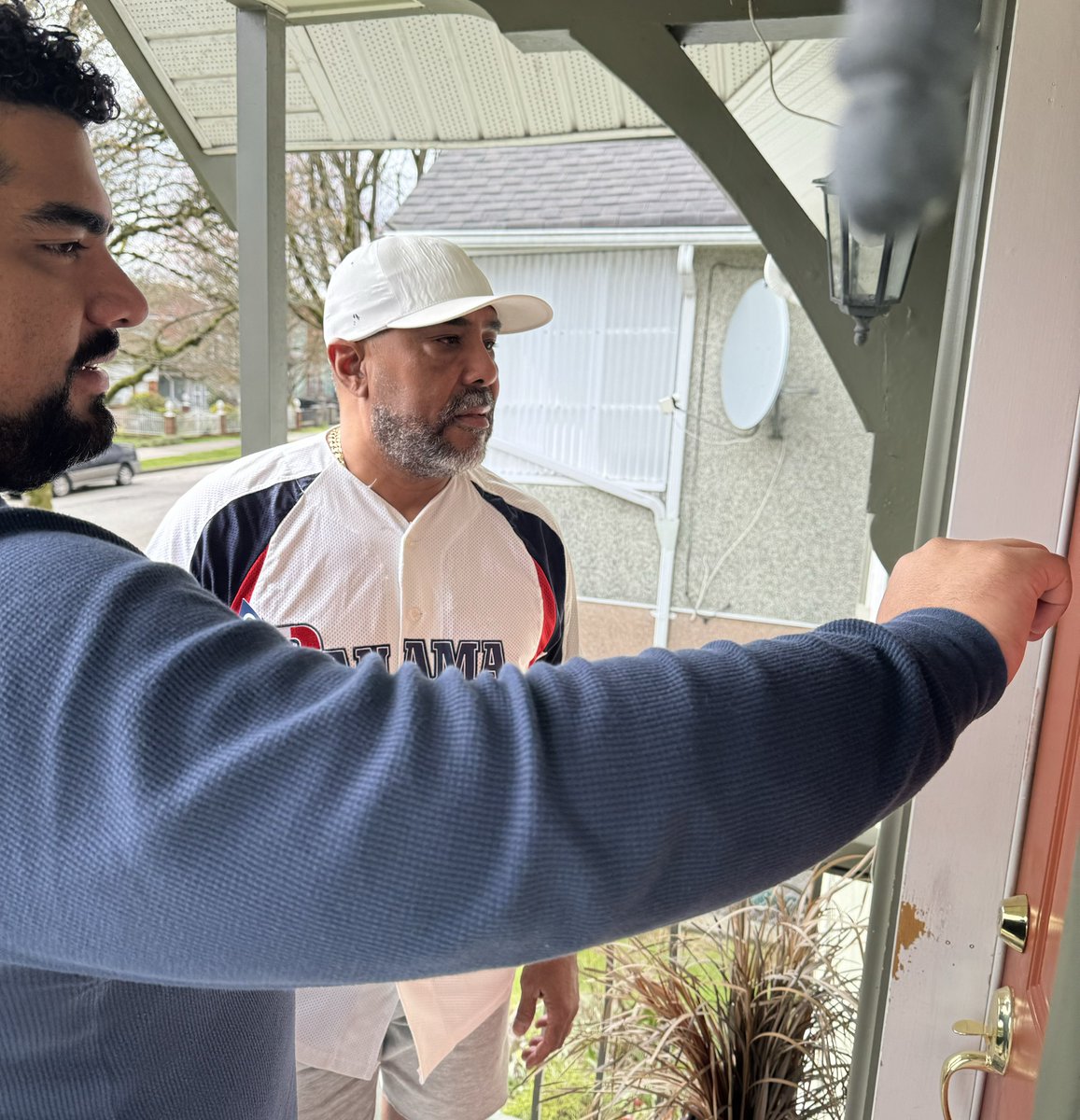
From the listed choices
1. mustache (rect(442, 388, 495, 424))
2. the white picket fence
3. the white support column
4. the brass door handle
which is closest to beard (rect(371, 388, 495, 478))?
mustache (rect(442, 388, 495, 424))

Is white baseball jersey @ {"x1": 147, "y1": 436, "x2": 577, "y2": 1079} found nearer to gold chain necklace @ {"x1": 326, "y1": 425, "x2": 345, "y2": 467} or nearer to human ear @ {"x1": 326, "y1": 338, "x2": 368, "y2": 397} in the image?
gold chain necklace @ {"x1": 326, "y1": 425, "x2": 345, "y2": 467}

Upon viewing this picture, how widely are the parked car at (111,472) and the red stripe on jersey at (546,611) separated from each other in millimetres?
4984

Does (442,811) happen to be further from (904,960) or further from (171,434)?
(171,434)

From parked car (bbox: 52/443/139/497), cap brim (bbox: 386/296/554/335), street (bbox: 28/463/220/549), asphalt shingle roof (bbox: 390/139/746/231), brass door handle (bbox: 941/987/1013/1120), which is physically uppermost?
asphalt shingle roof (bbox: 390/139/746/231)

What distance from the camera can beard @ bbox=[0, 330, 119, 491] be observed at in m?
0.75

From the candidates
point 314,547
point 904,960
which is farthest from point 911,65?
point 904,960

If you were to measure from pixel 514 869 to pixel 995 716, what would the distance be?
3.04 ft

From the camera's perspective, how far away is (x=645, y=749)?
0.57 meters

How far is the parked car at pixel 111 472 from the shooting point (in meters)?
6.23

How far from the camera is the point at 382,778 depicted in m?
0.55

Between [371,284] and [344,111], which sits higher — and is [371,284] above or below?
below

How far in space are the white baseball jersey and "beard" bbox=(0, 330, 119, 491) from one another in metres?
0.93

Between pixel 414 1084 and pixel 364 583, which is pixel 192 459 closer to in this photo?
pixel 364 583

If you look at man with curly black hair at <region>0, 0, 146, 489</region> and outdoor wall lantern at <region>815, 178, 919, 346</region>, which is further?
outdoor wall lantern at <region>815, 178, 919, 346</region>
